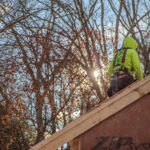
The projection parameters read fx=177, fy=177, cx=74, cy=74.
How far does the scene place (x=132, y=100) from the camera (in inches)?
68.9

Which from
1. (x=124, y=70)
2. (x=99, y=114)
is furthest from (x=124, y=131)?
(x=124, y=70)

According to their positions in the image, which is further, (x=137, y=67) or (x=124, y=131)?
(x=137, y=67)

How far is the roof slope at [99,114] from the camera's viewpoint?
175cm

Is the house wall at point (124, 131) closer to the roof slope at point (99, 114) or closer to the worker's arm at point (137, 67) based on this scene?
the roof slope at point (99, 114)

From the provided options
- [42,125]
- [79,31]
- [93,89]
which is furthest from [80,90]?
[79,31]

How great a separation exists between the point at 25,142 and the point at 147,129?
18.0 ft

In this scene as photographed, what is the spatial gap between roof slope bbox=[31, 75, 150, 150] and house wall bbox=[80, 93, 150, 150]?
55 millimetres

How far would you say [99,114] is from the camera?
1.79m

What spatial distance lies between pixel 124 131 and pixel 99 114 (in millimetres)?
298

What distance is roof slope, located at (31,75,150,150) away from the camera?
5.73 ft

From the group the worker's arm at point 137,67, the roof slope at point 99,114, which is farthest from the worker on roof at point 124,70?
the roof slope at point 99,114

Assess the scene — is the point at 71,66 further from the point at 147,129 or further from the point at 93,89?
the point at 147,129

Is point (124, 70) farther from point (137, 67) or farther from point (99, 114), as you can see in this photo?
point (99, 114)

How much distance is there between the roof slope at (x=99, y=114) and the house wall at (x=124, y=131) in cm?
6
